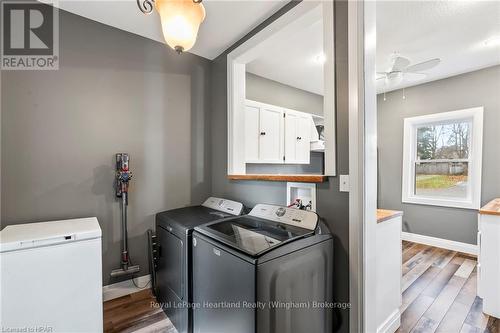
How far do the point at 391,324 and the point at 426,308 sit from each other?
555 mm

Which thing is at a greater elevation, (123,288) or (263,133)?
(263,133)

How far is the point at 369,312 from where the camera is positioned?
1370 millimetres

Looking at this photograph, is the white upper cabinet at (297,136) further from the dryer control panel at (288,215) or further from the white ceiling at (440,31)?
the dryer control panel at (288,215)

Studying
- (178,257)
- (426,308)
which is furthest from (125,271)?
(426,308)

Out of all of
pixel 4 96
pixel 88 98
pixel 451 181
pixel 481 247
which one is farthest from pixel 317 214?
pixel 451 181

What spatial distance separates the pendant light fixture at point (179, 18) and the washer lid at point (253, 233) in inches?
43.5

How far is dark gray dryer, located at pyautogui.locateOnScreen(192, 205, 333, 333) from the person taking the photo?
1.02 m

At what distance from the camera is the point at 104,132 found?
2.06 meters

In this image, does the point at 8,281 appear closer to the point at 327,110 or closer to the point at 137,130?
the point at 137,130

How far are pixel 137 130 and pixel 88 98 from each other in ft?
1.54

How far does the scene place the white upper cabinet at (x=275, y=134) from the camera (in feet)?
9.05

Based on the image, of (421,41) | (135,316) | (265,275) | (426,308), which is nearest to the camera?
(265,275)

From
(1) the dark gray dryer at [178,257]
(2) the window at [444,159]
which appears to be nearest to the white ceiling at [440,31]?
(2) the window at [444,159]

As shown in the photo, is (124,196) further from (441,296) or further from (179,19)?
(441,296)
